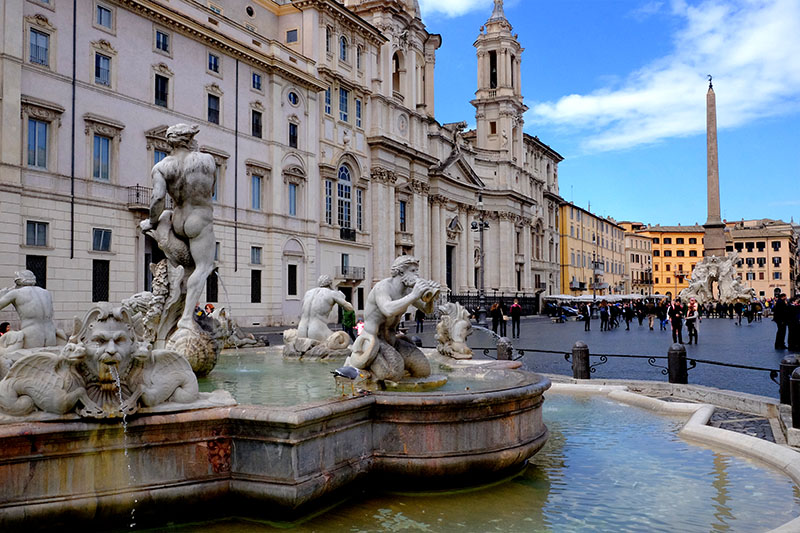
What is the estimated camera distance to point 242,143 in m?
31.0

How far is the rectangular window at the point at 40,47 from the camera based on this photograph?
22.1m

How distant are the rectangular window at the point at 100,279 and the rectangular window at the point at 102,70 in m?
6.75

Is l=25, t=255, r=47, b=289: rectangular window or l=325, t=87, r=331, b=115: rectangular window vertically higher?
l=325, t=87, r=331, b=115: rectangular window

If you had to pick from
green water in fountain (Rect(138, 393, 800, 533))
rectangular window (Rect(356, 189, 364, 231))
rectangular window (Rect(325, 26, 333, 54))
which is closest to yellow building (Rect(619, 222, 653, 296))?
rectangular window (Rect(356, 189, 364, 231))

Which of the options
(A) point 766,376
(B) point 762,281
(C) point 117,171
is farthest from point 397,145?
(B) point 762,281

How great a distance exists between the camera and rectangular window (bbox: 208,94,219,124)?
29609mm

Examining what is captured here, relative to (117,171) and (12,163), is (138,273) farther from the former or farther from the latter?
(12,163)

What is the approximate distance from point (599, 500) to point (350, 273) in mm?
33904

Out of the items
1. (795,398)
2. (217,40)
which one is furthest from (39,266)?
(795,398)

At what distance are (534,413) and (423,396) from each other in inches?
49.8

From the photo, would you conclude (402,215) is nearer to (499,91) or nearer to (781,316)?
(499,91)

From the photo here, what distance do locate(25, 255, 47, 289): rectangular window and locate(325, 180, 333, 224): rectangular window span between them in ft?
55.1

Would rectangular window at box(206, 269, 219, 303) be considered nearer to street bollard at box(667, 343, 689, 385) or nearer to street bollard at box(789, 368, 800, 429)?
street bollard at box(667, 343, 689, 385)

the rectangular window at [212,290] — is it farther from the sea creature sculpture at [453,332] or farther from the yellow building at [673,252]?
the yellow building at [673,252]
